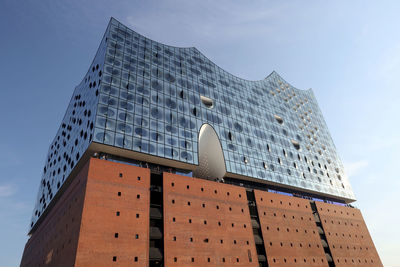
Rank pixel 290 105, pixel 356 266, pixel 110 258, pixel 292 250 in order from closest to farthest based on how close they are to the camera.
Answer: pixel 110 258 < pixel 292 250 < pixel 356 266 < pixel 290 105

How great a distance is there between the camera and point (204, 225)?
83.0 ft

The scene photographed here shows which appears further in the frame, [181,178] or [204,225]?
[181,178]

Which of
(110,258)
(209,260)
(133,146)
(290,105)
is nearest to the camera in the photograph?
(110,258)

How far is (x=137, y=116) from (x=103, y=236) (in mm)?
12111

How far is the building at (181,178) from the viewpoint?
2217 centimetres

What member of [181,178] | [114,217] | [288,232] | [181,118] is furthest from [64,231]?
[288,232]

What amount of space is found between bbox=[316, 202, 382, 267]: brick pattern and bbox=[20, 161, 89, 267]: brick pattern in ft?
97.8

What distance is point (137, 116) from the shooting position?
2806 centimetres

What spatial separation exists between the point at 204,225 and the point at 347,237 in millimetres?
24180

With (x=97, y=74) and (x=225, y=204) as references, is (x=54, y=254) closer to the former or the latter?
(x=225, y=204)

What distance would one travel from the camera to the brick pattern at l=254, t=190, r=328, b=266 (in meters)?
29.6

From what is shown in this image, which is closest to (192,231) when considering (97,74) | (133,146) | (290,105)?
(133,146)

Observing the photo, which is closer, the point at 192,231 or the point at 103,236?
the point at 103,236

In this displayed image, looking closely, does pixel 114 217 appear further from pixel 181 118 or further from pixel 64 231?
pixel 181 118
